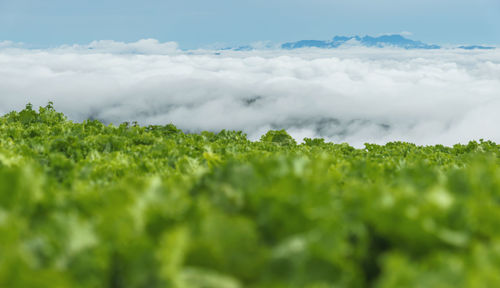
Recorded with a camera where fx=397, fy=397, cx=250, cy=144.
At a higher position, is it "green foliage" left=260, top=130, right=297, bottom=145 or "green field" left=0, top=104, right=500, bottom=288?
"green foliage" left=260, top=130, right=297, bottom=145

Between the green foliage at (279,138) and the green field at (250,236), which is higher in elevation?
the green foliage at (279,138)

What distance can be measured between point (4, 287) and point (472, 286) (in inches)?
66.3

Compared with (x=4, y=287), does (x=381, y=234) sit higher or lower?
higher

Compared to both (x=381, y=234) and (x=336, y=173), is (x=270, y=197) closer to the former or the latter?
(x=381, y=234)

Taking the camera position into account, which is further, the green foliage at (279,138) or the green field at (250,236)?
the green foliage at (279,138)

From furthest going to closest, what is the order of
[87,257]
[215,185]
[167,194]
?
[215,185] → [167,194] → [87,257]

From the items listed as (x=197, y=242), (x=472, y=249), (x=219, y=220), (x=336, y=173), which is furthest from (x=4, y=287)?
(x=336, y=173)

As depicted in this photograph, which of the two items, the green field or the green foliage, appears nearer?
the green field

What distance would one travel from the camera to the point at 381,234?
81.5 inches

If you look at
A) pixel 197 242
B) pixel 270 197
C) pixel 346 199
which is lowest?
pixel 197 242

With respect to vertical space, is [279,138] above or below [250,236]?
above

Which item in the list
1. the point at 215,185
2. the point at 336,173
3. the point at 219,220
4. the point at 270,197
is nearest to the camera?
the point at 219,220

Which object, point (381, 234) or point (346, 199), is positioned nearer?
point (381, 234)

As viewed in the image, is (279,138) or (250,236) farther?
(279,138)
